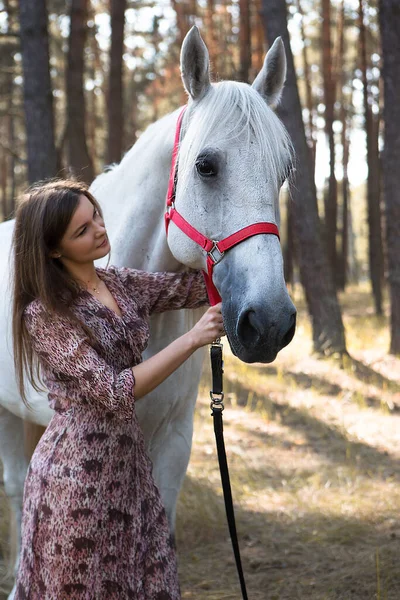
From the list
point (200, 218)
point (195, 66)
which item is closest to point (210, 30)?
point (195, 66)

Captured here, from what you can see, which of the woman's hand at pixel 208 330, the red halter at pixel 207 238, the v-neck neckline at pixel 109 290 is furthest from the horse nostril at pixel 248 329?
the v-neck neckline at pixel 109 290

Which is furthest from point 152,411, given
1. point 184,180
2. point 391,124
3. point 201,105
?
point 391,124

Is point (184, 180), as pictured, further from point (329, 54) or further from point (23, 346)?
point (329, 54)

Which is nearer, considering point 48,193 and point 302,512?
point 48,193

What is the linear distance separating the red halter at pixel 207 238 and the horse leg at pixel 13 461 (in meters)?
1.47

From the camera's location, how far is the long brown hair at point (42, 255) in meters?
1.86

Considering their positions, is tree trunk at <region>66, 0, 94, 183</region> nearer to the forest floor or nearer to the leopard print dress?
the forest floor

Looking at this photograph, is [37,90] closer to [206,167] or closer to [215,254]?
[206,167]

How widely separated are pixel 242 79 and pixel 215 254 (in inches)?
320

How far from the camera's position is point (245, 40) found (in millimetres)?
10656

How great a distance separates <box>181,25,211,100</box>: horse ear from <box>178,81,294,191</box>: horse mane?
0.05 metres

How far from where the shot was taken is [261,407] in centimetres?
621

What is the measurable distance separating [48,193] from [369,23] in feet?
46.4

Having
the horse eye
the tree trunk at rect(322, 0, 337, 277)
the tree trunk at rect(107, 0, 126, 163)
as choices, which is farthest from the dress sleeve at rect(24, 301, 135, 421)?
the tree trunk at rect(322, 0, 337, 277)
